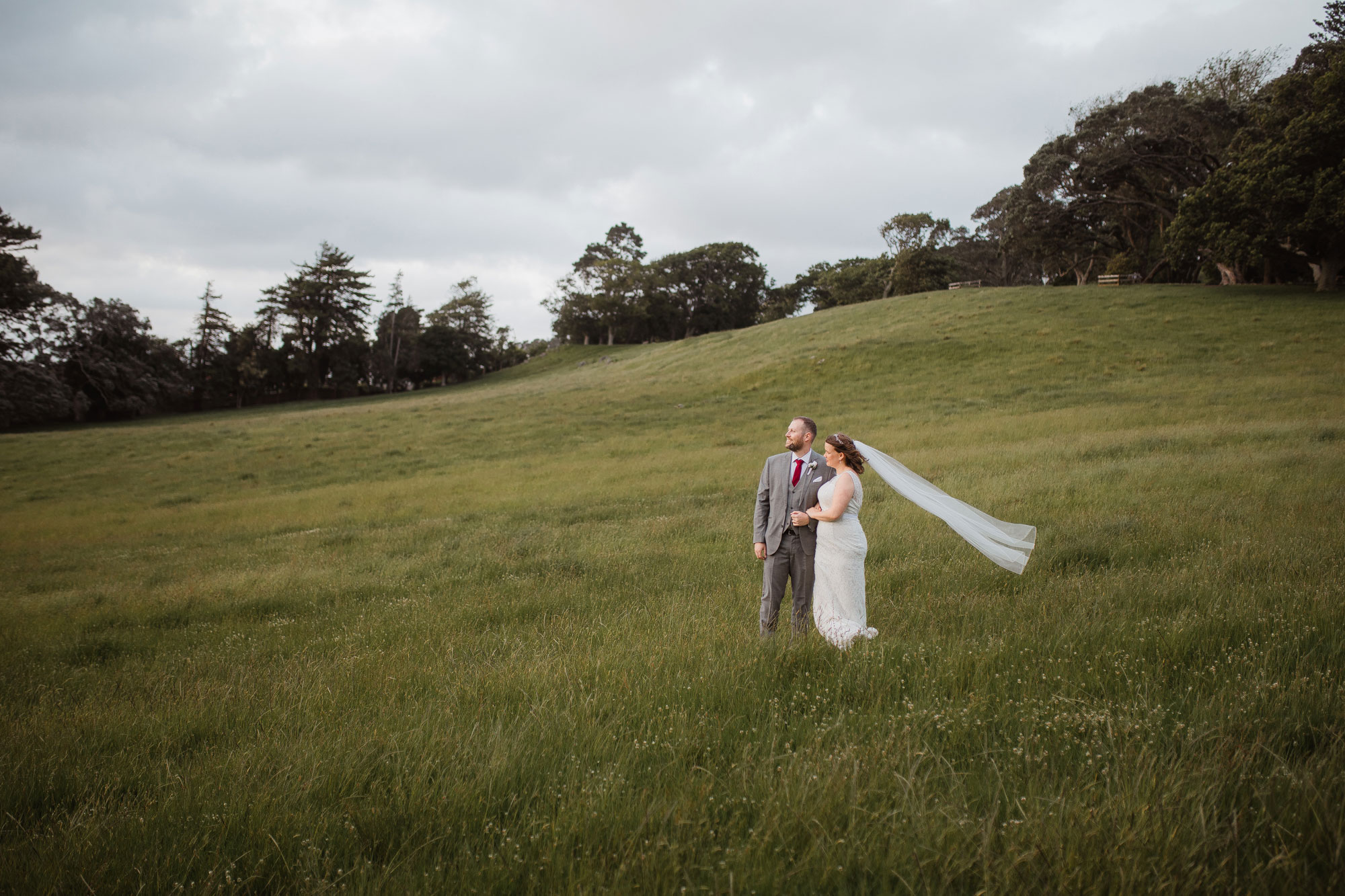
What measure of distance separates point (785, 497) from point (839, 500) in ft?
2.39

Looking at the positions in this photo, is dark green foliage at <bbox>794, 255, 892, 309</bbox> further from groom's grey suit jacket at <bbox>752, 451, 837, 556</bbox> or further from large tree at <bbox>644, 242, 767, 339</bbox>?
groom's grey suit jacket at <bbox>752, 451, 837, 556</bbox>

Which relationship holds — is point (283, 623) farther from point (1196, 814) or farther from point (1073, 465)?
point (1073, 465)

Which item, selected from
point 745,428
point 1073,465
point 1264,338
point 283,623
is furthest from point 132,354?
point 1264,338

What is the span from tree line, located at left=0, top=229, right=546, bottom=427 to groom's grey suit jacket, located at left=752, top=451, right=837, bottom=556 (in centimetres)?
5554

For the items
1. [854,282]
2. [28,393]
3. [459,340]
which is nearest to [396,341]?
[459,340]

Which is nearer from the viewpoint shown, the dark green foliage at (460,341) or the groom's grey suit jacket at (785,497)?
the groom's grey suit jacket at (785,497)

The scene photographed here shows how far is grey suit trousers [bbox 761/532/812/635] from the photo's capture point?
6113mm

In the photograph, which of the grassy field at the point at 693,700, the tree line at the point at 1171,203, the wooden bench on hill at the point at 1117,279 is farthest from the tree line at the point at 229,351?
the wooden bench on hill at the point at 1117,279

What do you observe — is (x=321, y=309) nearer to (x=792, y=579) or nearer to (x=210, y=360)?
(x=210, y=360)

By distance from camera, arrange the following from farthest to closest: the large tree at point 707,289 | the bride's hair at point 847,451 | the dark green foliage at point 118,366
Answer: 1. the large tree at point 707,289
2. the dark green foliage at point 118,366
3. the bride's hair at point 847,451

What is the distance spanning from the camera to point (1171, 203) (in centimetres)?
5000

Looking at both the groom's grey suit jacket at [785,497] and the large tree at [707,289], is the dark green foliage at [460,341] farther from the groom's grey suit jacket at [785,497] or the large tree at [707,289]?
the groom's grey suit jacket at [785,497]

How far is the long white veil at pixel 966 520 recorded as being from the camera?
6262 mm

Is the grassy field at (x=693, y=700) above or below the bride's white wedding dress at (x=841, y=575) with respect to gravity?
below
